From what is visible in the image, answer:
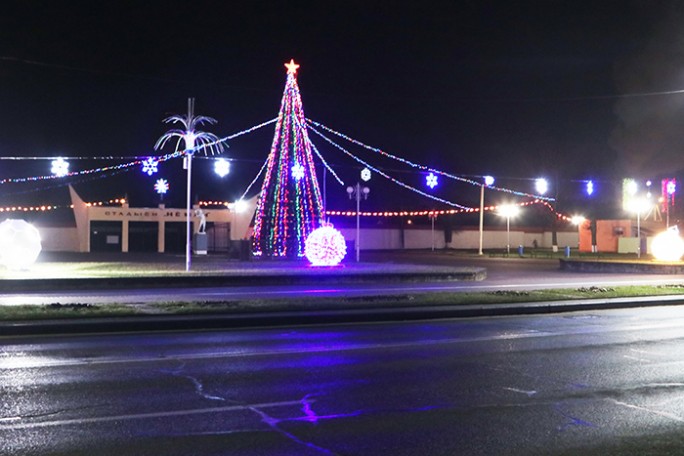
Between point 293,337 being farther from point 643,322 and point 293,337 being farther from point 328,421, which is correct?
point 643,322

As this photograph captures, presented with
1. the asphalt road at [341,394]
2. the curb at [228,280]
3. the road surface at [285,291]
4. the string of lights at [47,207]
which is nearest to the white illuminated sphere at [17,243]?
the curb at [228,280]

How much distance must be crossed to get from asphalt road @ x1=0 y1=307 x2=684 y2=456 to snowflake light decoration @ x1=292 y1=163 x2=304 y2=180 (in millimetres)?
18972

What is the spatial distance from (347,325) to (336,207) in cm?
5653

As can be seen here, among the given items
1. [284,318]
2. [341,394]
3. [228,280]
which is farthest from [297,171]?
[341,394]

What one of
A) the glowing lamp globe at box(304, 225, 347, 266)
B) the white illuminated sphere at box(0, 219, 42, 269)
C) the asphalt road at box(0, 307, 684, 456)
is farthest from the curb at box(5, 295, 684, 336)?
the white illuminated sphere at box(0, 219, 42, 269)

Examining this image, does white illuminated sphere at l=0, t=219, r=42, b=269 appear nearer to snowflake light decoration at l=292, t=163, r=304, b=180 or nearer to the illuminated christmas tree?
the illuminated christmas tree

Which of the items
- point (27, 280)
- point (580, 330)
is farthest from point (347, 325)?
point (27, 280)

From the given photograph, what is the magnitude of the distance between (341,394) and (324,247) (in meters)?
21.9

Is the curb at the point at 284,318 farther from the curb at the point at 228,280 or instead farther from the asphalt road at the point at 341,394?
the curb at the point at 228,280

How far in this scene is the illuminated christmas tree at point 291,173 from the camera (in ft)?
102

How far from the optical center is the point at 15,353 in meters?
10.1

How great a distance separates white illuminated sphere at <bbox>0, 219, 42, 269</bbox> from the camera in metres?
25.9

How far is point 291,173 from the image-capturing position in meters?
31.2

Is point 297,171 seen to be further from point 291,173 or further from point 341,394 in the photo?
point 341,394
